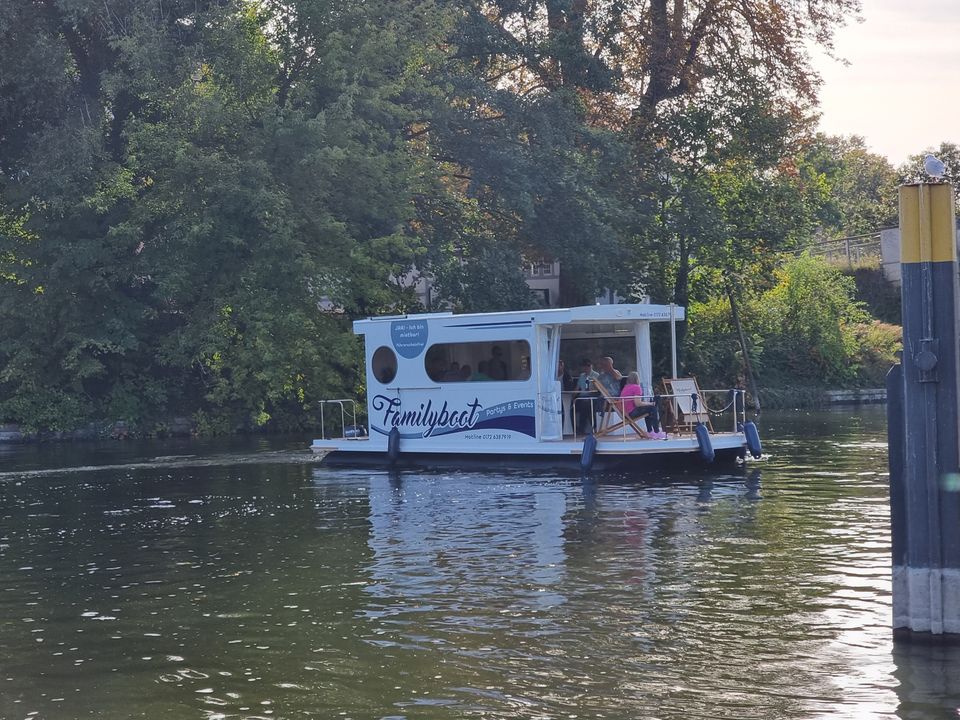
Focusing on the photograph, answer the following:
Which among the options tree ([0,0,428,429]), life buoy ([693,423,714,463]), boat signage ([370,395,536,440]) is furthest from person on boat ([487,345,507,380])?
tree ([0,0,428,429])

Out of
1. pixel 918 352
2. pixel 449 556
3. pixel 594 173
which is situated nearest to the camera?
pixel 918 352

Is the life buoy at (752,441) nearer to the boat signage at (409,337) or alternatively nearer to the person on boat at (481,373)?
the person on boat at (481,373)

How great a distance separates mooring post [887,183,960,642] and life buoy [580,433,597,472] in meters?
14.8

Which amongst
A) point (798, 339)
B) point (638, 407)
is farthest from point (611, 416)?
point (798, 339)

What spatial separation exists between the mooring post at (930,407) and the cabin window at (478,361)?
16704 millimetres

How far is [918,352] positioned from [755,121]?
37.5 metres

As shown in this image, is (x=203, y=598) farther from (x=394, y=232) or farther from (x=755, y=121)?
(x=755, y=121)

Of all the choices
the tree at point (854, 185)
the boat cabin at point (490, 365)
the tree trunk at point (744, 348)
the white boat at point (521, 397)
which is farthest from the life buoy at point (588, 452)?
the tree at point (854, 185)

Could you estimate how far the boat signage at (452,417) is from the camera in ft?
91.1

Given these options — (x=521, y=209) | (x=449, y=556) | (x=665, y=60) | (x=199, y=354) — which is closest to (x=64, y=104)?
(x=199, y=354)

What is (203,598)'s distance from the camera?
14953 millimetres

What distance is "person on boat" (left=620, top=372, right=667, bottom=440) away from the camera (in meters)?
26.4

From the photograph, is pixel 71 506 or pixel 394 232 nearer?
pixel 71 506

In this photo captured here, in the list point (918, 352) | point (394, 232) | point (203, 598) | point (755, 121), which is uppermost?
point (755, 121)
